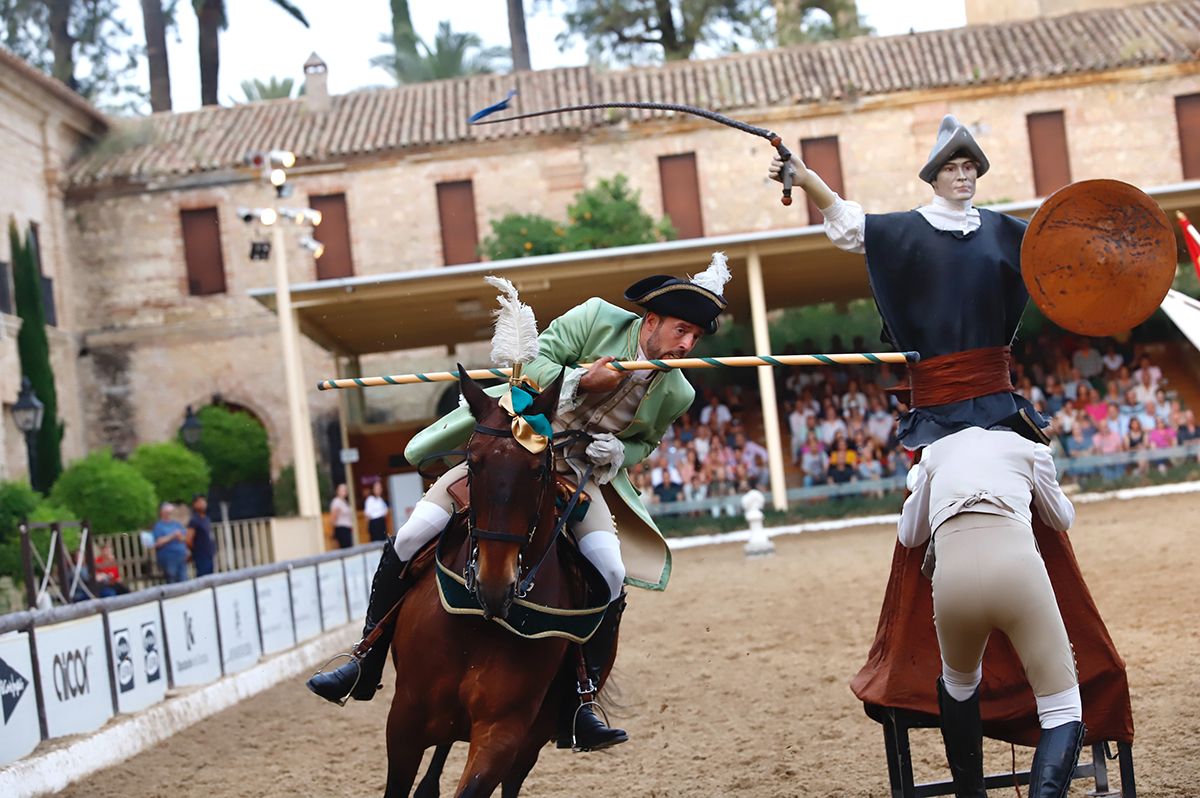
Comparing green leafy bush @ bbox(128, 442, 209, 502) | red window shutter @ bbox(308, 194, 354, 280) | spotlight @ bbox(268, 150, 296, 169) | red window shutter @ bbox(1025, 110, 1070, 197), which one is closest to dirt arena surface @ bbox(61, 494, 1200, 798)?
spotlight @ bbox(268, 150, 296, 169)

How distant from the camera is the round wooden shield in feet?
15.9

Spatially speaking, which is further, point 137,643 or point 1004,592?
point 137,643

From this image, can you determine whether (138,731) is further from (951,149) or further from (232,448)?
(232,448)

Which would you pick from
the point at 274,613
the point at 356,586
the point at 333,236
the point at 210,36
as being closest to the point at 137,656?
the point at 274,613

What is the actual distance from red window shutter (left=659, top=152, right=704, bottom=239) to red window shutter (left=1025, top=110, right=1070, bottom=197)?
7.85 meters

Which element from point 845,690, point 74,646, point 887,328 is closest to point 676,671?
point 845,690

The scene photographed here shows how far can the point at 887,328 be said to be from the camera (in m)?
5.29

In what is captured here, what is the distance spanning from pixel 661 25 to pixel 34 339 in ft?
72.4

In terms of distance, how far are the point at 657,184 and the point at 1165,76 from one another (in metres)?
11.9

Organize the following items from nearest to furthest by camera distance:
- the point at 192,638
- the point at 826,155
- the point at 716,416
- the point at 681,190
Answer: the point at 192,638
the point at 716,416
the point at 826,155
the point at 681,190

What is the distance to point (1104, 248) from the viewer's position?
483cm

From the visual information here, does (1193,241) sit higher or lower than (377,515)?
higher

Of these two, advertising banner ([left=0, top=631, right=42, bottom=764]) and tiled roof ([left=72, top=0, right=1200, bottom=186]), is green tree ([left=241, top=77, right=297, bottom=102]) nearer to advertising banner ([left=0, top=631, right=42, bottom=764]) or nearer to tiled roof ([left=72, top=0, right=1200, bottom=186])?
tiled roof ([left=72, top=0, right=1200, bottom=186])

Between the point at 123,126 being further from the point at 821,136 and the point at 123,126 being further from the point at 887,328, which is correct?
the point at 887,328
